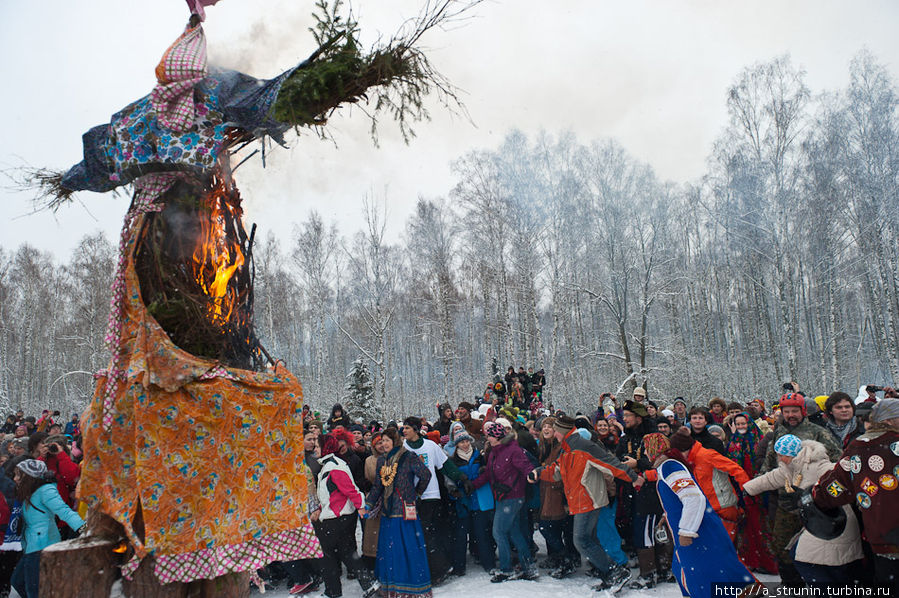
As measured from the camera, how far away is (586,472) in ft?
21.2

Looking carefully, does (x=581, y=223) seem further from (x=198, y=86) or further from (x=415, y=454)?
(x=198, y=86)

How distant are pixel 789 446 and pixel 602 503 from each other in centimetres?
221

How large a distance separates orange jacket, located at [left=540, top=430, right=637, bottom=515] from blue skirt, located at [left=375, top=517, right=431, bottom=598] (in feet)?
6.15

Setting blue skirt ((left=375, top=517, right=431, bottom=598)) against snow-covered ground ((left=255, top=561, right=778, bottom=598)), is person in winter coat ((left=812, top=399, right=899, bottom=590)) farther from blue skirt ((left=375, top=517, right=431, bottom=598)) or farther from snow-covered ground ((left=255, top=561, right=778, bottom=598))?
blue skirt ((left=375, top=517, right=431, bottom=598))

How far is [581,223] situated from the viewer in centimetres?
2350

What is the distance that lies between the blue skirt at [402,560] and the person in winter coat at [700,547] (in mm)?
3000

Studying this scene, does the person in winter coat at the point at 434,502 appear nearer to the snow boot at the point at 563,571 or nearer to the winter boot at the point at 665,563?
the snow boot at the point at 563,571

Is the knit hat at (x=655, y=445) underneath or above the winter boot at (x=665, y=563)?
above

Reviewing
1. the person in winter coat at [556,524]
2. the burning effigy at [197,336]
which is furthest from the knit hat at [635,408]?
the burning effigy at [197,336]

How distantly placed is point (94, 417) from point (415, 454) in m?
4.40

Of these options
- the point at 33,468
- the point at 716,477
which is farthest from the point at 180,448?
the point at 716,477

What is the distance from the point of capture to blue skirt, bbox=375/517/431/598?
650cm

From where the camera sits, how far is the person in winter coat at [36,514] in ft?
18.2

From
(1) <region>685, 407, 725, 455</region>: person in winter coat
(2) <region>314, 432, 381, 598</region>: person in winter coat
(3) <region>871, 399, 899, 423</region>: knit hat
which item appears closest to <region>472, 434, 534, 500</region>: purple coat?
(2) <region>314, 432, 381, 598</region>: person in winter coat
